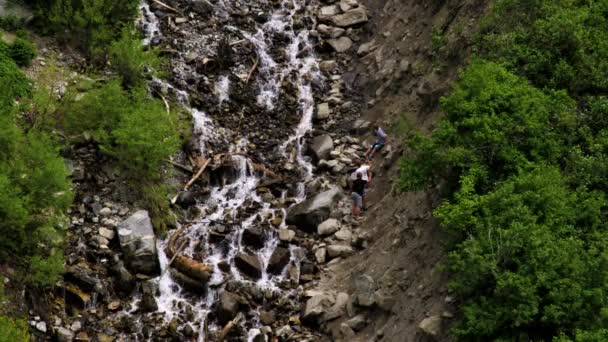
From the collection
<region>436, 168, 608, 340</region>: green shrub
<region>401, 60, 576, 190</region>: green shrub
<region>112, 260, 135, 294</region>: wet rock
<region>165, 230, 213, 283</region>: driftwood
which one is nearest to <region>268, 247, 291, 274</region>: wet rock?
<region>165, 230, 213, 283</region>: driftwood

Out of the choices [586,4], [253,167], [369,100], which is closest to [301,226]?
[253,167]

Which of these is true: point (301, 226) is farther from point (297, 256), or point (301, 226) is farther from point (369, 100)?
point (369, 100)

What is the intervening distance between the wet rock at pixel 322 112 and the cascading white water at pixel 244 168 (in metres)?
0.30

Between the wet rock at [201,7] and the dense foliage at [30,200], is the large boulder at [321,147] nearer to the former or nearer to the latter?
the wet rock at [201,7]

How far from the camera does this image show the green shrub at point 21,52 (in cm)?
1738

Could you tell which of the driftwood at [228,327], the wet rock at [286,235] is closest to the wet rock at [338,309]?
the driftwood at [228,327]

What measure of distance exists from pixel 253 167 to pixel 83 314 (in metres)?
6.49

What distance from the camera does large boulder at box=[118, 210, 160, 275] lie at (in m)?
15.7

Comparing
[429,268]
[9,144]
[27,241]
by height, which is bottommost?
[27,241]

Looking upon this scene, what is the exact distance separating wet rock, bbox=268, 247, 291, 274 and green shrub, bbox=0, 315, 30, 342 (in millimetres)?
6100

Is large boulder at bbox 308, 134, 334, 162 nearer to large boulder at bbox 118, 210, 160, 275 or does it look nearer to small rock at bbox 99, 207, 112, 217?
large boulder at bbox 118, 210, 160, 275

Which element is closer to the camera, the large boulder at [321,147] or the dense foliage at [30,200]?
the dense foliage at [30,200]

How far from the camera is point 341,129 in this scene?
1998 centimetres

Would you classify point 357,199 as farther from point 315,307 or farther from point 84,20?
point 84,20
